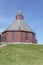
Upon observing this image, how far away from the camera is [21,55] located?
44469 mm

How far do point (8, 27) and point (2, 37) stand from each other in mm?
4068

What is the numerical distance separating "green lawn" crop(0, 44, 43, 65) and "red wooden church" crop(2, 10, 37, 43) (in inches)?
552

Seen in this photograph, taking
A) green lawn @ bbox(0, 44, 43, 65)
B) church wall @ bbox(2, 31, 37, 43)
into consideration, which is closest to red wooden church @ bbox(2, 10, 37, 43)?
church wall @ bbox(2, 31, 37, 43)

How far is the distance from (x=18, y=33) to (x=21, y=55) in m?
23.9

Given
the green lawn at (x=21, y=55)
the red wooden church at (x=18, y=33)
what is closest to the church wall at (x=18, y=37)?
the red wooden church at (x=18, y=33)

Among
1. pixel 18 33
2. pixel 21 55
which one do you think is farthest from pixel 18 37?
pixel 21 55

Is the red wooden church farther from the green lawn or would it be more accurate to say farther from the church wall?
the green lawn

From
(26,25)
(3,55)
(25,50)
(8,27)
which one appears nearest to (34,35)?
(26,25)

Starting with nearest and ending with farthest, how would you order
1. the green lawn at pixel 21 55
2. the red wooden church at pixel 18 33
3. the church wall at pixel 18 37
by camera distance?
the green lawn at pixel 21 55 < the church wall at pixel 18 37 < the red wooden church at pixel 18 33

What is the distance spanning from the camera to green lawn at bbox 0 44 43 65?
39.2 meters

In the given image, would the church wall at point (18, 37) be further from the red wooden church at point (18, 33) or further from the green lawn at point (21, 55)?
the green lawn at point (21, 55)

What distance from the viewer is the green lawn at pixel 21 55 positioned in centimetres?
3924

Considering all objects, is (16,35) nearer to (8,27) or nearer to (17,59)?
(8,27)

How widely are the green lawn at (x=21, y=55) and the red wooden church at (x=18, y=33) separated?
46.0 feet
